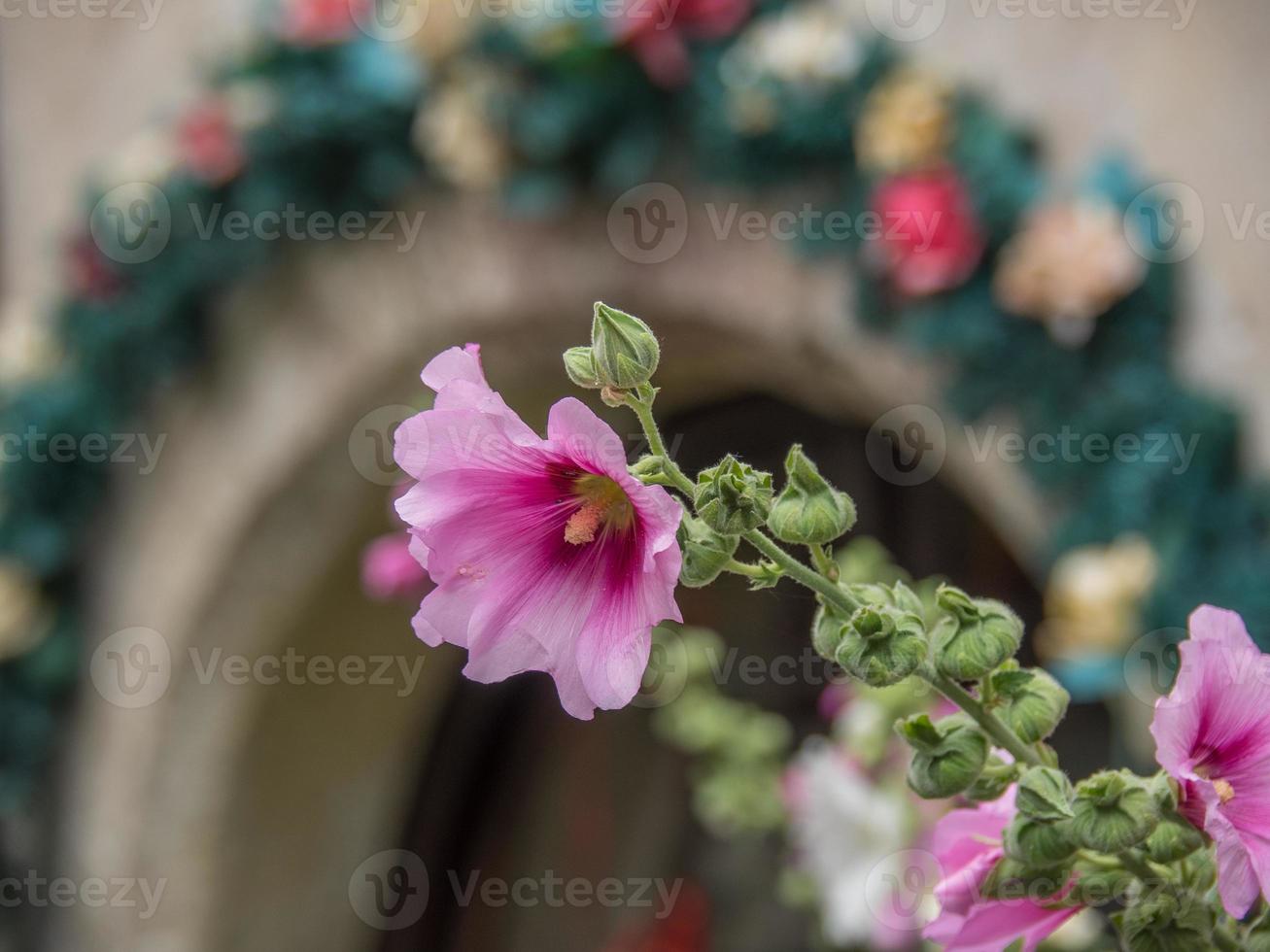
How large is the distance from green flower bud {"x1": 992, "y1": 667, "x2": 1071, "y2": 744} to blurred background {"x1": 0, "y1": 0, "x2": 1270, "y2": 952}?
381 mm

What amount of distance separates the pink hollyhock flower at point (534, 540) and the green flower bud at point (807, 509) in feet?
0.12

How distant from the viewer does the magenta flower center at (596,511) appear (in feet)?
1.01

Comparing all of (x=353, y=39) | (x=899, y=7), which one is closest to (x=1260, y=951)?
(x=899, y=7)

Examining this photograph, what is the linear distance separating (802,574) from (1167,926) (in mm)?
126

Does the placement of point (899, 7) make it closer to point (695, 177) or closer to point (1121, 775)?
point (695, 177)

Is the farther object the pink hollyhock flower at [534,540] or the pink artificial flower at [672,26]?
the pink artificial flower at [672,26]

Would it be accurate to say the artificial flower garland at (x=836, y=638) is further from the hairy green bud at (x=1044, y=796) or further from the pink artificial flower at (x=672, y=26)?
the pink artificial flower at (x=672, y=26)

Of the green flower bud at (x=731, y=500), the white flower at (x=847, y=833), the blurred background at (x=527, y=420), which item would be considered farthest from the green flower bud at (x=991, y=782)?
the white flower at (x=847, y=833)

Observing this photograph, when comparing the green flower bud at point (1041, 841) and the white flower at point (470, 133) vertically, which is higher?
the white flower at point (470, 133)

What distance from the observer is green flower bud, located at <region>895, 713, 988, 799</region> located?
0.97 ft

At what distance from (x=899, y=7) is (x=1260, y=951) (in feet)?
3.21

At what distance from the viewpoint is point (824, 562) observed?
12.2 inches

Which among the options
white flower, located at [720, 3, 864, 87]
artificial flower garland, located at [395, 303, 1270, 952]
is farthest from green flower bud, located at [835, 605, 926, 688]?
white flower, located at [720, 3, 864, 87]

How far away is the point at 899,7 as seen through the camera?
1097 mm
